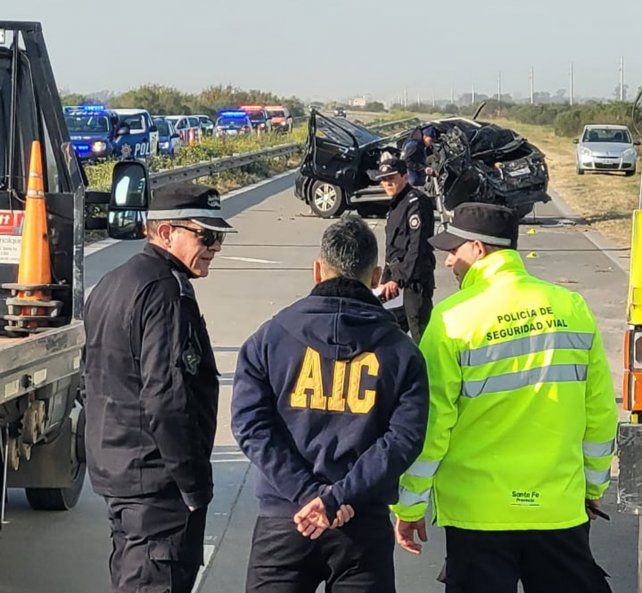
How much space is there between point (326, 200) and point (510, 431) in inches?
696

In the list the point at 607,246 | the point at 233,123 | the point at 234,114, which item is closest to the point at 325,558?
the point at 607,246

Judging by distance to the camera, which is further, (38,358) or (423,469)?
(38,358)

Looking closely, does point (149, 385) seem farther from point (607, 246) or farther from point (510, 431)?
point (607, 246)

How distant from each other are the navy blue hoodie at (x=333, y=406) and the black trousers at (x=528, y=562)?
1.32ft

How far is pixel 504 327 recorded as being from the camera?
11.3 feet

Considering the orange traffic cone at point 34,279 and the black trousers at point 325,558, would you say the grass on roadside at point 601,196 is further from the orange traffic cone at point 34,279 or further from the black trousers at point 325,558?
the black trousers at point 325,558

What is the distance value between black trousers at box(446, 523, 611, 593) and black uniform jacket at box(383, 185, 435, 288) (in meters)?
4.23

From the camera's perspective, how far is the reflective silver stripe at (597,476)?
3.66 meters

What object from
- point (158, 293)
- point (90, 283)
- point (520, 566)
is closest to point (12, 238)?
point (158, 293)

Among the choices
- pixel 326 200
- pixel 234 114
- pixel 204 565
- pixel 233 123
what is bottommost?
pixel 204 565

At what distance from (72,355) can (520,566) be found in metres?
2.02

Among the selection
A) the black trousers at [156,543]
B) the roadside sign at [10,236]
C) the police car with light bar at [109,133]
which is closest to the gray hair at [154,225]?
the black trousers at [156,543]

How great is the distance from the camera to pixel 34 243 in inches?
185

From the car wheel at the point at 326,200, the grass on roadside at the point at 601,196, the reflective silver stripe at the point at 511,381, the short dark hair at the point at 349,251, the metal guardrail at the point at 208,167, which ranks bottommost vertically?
the grass on roadside at the point at 601,196
